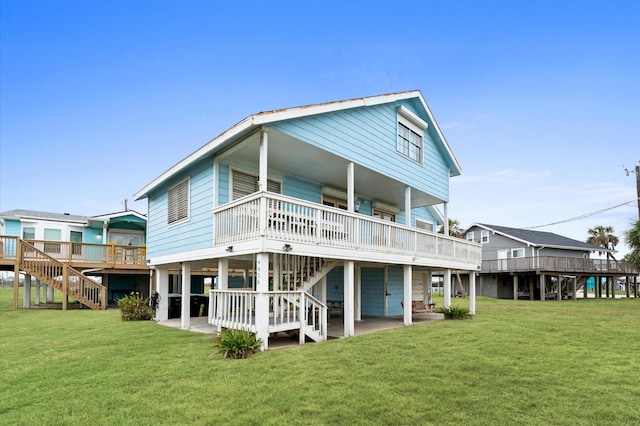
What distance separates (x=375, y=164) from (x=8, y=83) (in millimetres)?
18439

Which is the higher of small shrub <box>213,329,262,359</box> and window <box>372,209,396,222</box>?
window <box>372,209,396,222</box>

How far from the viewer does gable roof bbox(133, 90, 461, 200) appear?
346 inches

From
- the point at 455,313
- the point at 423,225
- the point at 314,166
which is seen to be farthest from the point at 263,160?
the point at 423,225

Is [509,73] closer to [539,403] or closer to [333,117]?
[333,117]

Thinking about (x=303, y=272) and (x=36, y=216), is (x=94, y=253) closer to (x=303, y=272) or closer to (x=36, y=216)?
(x=36, y=216)

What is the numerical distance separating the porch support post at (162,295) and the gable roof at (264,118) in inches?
123

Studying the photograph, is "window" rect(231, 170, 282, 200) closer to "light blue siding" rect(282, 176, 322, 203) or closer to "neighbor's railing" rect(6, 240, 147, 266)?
"light blue siding" rect(282, 176, 322, 203)

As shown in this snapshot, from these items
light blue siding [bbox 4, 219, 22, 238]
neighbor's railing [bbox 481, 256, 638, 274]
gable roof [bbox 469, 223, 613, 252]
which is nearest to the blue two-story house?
Result: neighbor's railing [bbox 481, 256, 638, 274]

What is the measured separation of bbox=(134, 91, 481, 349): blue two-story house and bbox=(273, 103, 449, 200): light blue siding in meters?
0.04

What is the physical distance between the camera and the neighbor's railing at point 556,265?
2914cm

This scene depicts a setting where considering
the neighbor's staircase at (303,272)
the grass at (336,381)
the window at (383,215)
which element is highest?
the window at (383,215)

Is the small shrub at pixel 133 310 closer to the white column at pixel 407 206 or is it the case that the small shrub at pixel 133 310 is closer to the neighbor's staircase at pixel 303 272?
the neighbor's staircase at pixel 303 272

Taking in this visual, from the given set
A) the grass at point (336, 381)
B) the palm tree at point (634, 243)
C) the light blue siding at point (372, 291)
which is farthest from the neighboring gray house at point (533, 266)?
the grass at point (336, 381)

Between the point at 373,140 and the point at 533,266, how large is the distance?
74.5 ft
